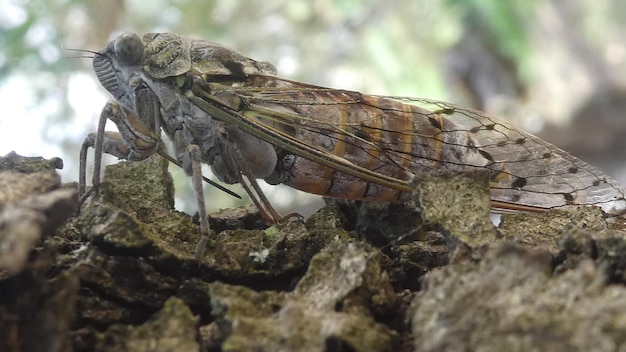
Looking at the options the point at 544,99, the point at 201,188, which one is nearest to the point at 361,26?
the point at 544,99

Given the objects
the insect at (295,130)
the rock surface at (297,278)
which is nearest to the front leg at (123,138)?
the insect at (295,130)

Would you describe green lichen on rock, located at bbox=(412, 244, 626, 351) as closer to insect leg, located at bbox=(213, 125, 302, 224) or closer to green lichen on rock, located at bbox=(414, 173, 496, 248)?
green lichen on rock, located at bbox=(414, 173, 496, 248)

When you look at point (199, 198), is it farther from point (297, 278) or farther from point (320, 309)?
point (320, 309)

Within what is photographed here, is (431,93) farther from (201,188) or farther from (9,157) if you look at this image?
(9,157)

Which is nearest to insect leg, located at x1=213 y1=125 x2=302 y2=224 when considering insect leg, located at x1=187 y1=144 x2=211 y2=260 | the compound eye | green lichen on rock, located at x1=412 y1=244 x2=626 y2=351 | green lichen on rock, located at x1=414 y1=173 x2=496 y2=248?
insect leg, located at x1=187 y1=144 x2=211 y2=260

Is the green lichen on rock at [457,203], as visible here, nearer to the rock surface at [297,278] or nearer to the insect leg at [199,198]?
the rock surface at [297,278]

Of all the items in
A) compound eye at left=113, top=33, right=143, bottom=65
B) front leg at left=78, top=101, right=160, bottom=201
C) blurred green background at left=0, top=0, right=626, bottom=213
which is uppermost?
blurred green background at left=0, top=0, right=626, bottom=213

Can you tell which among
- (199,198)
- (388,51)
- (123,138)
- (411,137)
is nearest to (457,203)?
(199,198)
